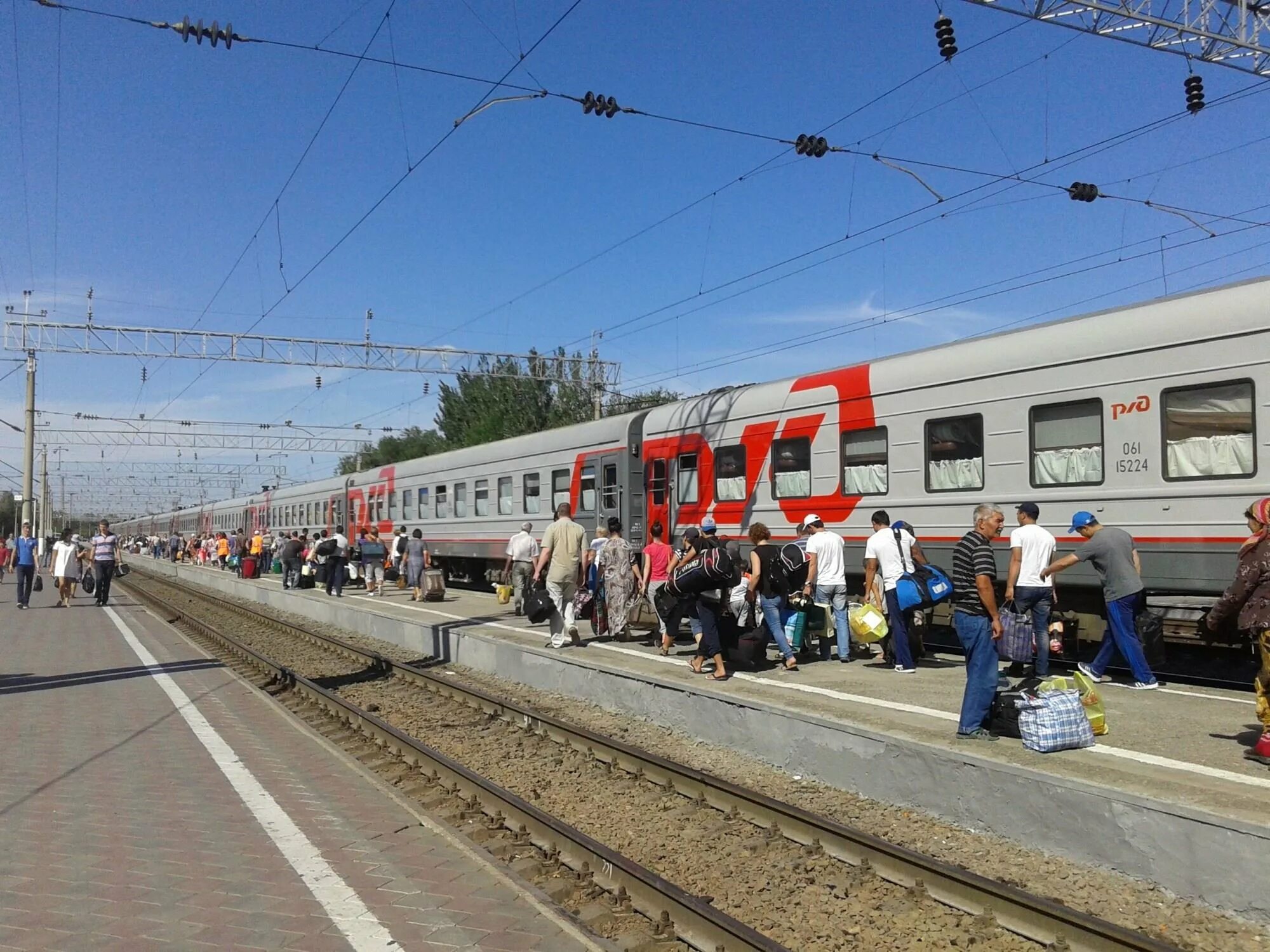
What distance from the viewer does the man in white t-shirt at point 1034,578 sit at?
937 cm

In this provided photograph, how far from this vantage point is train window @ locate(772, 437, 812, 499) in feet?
46.0

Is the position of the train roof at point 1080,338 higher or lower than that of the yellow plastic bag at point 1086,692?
higher

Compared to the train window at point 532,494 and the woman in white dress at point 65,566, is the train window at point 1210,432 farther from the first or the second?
the woman in white dress at point 65,566

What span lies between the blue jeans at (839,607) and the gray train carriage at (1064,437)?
1.30 metres

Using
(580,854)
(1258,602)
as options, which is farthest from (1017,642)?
(580,854)

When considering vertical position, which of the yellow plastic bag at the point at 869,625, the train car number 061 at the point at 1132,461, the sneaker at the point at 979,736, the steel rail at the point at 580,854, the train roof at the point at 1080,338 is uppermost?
the train roof at the point at 1080,338

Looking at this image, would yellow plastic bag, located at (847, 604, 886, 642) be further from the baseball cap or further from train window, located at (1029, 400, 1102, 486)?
train window, located at (1029, 400, 1102, 486)

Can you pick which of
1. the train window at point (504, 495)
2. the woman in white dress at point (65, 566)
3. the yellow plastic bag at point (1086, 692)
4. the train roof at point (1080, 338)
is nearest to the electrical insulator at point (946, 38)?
the train roof at point (1080, 338)

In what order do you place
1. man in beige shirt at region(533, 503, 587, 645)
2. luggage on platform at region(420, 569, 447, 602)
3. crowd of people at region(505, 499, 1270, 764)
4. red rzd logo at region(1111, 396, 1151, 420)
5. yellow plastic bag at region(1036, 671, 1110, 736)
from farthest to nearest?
1. luggage on platform at region(420, 569, 447, 602)
2. man in beige shirt at region(533, 503, 587, 645)
3. red rzd logo at region(1111, 396, 1151, 420)
4. crowd of people at region(505, 499, 1270, 764)
5. yellow plastic bag at region(1036, 671, 1110, 736)

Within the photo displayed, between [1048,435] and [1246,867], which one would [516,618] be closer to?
[1048,435]

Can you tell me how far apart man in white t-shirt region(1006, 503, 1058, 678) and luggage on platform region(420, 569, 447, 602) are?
14795 mm

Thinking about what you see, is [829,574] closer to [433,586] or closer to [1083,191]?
[1083,191]

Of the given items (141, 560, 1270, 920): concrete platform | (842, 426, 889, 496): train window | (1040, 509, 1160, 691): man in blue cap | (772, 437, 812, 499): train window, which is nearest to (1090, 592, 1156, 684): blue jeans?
(1040, 509, 1160, 691): man in blue cap

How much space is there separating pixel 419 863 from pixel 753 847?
1903 millimetres
